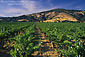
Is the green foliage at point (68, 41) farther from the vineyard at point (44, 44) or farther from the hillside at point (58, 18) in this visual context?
the hillside at point (58, 18)

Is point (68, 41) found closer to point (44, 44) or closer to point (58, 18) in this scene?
point (44, 44)

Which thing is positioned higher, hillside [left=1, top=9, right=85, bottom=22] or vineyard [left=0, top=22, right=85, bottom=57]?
hillside [left=1, top=9, right=85, bottom=22]

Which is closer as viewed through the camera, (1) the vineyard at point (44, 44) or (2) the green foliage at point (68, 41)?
(2) the green foliage at point (68, 41)

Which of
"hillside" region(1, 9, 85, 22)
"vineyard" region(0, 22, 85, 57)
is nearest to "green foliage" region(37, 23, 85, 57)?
"vineyard" region(0, 22, 85, 57)

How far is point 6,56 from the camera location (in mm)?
4766

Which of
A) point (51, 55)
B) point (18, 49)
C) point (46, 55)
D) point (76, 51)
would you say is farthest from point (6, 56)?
point (76, 51)

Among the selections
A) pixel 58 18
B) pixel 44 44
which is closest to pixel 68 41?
pixel 44 44

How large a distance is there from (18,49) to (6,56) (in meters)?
2.06

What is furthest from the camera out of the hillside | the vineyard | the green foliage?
the hillside

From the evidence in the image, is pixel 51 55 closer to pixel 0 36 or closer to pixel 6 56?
pixel 6 56

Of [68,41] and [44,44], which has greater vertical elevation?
[68,41]

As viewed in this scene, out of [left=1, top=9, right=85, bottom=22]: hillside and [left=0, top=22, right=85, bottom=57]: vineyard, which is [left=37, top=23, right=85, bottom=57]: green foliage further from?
[left=1, top=9, right=85, bottom=22]: hillside

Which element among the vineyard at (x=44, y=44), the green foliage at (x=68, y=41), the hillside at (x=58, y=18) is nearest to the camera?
the green foliage at (x=68, y=41)

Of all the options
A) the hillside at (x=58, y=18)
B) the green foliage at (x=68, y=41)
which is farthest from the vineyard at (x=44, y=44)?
the hillside at (x=58, y=18)
